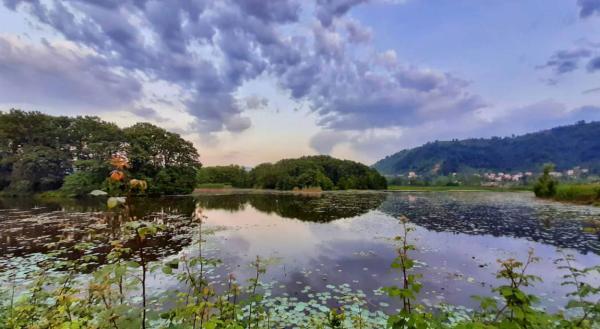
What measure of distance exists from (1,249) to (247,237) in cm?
904

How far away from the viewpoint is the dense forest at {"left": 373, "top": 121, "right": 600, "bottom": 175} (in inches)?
5734

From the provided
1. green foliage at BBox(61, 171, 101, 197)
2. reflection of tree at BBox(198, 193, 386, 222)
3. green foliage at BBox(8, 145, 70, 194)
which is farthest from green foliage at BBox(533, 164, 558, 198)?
green foliage at BBox(8, 145, 70, 194)

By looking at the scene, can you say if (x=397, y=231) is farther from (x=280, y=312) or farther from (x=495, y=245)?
(x=280, y=312)

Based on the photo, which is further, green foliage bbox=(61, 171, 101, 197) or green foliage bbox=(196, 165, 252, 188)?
green foliage bbox=(196, 165, 252, 188)

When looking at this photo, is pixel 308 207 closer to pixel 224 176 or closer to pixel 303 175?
pixel 303 175

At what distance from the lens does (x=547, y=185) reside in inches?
1351

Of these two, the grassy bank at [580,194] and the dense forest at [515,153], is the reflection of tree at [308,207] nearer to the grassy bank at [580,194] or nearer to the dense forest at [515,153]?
the grassy bank at [580,194]

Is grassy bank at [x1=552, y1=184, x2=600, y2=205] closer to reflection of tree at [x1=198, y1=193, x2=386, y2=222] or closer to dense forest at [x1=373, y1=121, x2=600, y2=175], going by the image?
reflection of tree at [x1=198, y1=193, x2=386, y2=222]

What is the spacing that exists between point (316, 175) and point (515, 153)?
163162mm

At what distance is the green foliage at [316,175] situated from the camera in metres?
64.7

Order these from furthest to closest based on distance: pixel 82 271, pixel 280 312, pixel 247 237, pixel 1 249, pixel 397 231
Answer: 1. pixel 397 231
2. pixel 247 237
3. pixel 1 249
4. pixel 82 271
5. pixel 280 312

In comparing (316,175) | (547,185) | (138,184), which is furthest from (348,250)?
(316,175)

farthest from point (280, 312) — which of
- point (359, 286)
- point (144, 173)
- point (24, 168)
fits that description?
point (24, 168)

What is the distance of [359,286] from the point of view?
693 cm
